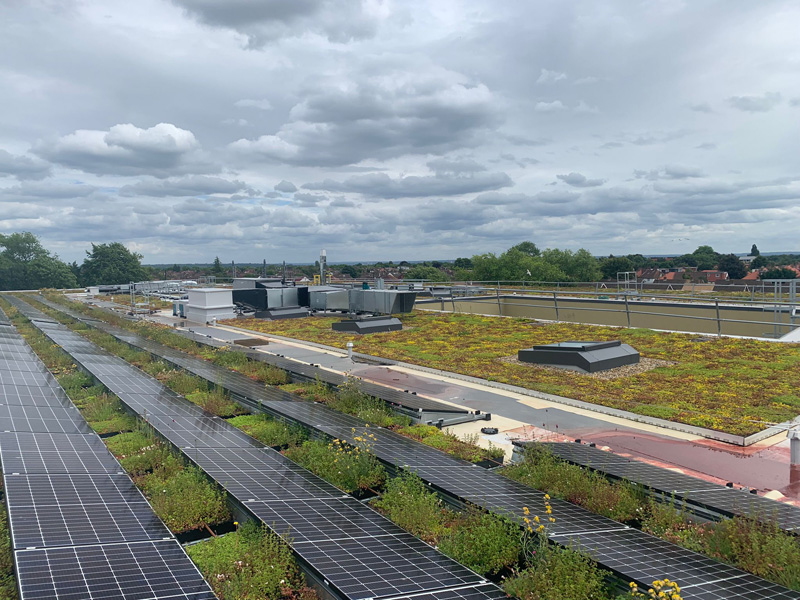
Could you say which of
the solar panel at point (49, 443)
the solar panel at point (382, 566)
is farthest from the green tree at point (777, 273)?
the solar panel at point (49, 443)

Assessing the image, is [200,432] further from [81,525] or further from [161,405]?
[81,525]

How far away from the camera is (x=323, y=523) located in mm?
4824

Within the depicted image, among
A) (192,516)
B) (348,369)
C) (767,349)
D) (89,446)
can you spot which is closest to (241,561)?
(192,516)

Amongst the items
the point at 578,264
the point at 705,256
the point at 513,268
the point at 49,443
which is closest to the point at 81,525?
the point at 49,443

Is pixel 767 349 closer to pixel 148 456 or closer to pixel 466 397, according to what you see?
pixel 466 397

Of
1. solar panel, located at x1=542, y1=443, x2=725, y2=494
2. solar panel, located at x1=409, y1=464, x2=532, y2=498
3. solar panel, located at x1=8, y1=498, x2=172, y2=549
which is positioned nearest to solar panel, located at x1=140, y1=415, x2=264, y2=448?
solar panel, located at x1=8, y1=498, x2=172, y2=549

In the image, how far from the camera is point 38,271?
63.2 meters

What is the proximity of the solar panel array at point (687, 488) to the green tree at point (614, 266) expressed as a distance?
66567mm

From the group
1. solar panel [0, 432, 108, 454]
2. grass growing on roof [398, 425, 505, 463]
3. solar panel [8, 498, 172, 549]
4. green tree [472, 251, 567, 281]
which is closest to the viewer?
solar panel [8, 498, 172, 549]

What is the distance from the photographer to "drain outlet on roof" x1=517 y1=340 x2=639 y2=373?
1245cm

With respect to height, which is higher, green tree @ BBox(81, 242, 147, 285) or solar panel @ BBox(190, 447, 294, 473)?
green tree @ BBox(81, 242, 147, 285)

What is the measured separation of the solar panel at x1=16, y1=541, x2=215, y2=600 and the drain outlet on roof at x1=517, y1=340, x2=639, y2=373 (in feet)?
33.7

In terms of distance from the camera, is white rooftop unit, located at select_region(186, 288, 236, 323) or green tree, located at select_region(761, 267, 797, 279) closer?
white rooftop unit, located at select_region(186, 288, 236, 323)

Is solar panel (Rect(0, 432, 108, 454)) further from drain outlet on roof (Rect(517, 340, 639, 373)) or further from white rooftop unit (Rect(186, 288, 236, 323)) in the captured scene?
white rooftop unit (Rect(186, 288, 236, 323))
